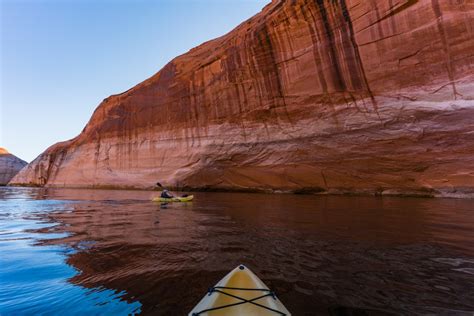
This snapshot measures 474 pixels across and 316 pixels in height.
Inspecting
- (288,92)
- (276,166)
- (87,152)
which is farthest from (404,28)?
(87,152)

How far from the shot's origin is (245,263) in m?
4.09

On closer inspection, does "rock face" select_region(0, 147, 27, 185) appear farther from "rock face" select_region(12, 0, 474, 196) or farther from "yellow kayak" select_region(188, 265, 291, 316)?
"yellow kayak" select_region(188, 265, 291, 316)

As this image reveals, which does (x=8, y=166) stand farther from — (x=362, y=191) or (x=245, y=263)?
(x=245, y=263)

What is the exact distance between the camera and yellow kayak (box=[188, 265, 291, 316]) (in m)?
2.41

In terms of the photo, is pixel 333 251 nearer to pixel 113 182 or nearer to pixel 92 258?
pixel 92 258

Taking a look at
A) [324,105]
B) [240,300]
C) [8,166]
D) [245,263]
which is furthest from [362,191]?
[8,166]

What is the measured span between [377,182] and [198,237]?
14.9 metres

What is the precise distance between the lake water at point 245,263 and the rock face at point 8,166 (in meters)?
70.5

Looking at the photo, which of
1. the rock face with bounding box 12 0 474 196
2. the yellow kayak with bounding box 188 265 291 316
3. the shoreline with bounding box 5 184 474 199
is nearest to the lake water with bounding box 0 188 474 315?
the yellow kayak with bounding box 188 265 291 316

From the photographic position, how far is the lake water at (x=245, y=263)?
2826mm

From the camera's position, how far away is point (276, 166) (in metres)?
20.2

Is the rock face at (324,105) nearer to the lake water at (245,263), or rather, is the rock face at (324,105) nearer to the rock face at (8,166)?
the lake water at (245,263)

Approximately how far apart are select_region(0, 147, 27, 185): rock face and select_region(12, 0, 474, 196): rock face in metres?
49.9

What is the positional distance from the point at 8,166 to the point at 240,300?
78.9 meters
